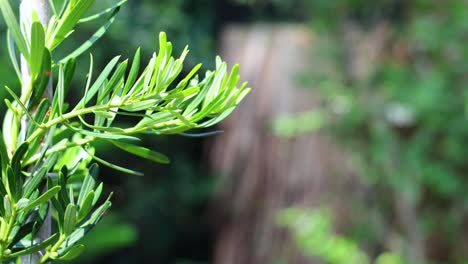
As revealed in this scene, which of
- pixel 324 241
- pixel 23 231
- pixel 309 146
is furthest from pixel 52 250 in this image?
pixel 309 146

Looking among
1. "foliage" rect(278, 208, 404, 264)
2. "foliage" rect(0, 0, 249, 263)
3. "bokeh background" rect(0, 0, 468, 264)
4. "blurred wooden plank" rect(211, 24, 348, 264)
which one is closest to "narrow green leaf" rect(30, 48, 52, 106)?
"foliage" rect(0, 0, 249, 263)

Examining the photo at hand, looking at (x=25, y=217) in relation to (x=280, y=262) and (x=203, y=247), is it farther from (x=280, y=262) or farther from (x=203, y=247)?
(x=203, y=247)

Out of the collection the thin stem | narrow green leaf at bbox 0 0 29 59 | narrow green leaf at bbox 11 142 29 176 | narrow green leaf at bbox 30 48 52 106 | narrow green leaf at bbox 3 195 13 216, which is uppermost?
narrow green leaf at bbox 0 0 29 59

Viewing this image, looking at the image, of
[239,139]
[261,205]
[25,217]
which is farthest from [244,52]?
[25,217]

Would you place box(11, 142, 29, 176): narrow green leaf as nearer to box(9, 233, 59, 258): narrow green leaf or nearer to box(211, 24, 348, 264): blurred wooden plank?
box(9, 233, 59, 258): narrow green leaf

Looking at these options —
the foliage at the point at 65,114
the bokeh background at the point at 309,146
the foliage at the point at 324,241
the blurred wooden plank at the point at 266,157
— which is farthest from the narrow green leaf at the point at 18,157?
the blurred wooden plank at the point at 266,157

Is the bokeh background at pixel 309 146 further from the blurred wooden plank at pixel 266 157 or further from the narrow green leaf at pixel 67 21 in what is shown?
the narrow green leaf at pixel 67 21
